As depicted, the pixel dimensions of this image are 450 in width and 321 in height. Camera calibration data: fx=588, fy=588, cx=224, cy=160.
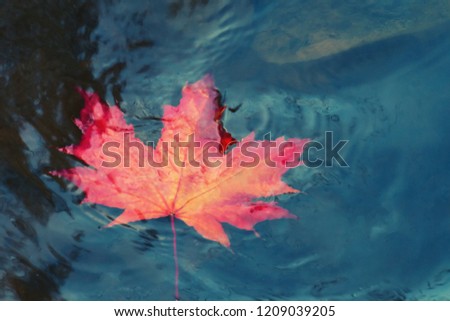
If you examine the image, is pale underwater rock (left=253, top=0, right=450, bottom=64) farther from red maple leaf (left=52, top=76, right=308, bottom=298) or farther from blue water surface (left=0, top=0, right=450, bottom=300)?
red maple leaf (left=52, top=76, right=308, bottom=298)

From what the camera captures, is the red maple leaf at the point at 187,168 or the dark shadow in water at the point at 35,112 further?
the dark shadow in water at the point at 35,112

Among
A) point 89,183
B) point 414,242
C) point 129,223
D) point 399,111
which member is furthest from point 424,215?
point 89,183

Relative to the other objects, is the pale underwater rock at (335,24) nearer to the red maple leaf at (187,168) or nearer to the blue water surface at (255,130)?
the blue water surface at (255,130)

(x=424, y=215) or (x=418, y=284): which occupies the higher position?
(x=424, y=215)

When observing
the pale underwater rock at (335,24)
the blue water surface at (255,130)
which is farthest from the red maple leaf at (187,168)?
the pale underwater rock at (335,24)

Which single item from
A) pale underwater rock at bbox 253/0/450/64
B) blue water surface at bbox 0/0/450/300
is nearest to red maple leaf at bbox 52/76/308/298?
blue water surface at bbox 0/0/450/300

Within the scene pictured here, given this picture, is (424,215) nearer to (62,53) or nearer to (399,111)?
(399,111)
